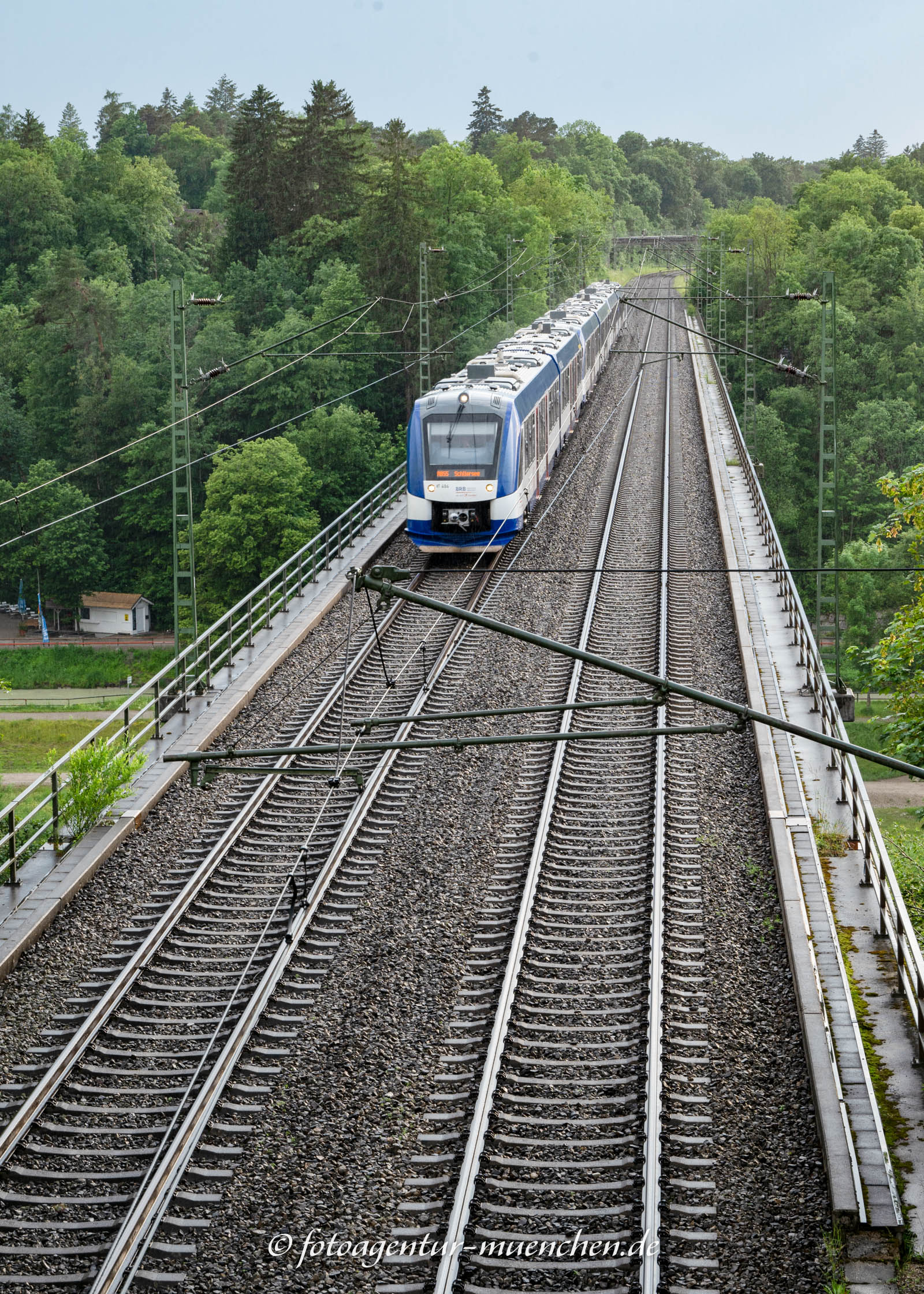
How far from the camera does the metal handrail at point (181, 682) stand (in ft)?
45.1

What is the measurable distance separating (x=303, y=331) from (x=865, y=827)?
40431mm

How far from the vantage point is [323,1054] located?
1013 cm

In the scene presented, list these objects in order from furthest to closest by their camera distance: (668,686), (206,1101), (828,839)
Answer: (828,839)
(206,1101)
(668,686)

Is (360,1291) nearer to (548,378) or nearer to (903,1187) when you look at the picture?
(903,1187)

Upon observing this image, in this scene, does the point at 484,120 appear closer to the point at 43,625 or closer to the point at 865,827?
the point at 43,625

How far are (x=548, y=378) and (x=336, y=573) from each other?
8061 mm

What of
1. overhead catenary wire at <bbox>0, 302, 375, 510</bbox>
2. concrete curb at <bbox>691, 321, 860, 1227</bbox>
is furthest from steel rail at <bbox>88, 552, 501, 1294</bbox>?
overhead catenary wire at <bbox>0, 302, 375, 510</bbox>

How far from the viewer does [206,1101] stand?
9.48 metres

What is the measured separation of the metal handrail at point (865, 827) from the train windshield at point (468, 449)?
528 cm

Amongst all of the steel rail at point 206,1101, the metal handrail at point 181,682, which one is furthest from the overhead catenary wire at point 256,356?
the steel rail at point 206,1101

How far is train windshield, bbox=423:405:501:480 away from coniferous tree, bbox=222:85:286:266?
57.0 metres

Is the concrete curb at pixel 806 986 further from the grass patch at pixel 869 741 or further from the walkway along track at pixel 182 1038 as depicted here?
the grass patch at pixel 869 741

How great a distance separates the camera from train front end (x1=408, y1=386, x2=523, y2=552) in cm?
2288

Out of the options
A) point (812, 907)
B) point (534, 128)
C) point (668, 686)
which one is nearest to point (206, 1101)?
point (668, 686)
